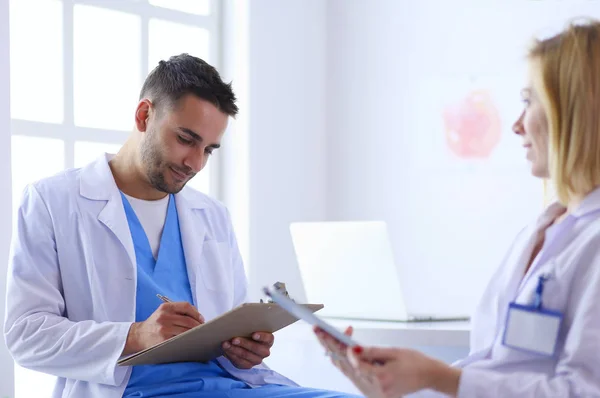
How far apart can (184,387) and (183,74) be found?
0.84 meters

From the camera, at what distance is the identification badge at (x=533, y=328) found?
1.31 m

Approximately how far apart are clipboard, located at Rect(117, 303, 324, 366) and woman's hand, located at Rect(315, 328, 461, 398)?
43cm

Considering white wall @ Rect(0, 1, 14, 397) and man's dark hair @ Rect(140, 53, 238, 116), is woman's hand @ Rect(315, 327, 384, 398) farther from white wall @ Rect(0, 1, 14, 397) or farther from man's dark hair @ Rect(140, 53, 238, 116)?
white wall @ Rect(0, 1, 14, 397)

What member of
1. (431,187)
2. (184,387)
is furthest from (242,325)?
(431,187)

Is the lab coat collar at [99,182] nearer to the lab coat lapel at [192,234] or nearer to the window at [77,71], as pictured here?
the lab coat lapel at [192,234]

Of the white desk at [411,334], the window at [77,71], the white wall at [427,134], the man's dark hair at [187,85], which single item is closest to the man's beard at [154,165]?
the man's dark hair at [187,85]

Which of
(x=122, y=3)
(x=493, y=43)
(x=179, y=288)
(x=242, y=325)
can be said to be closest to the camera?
(x=242, y=325)

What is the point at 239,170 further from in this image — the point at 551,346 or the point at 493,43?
the point at 551,346

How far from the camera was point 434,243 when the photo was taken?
4.27 metres

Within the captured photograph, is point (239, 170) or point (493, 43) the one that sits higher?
point (493, 43)

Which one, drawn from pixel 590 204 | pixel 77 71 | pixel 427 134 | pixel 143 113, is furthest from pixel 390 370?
pixel 427 134

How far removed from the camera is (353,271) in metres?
2.80

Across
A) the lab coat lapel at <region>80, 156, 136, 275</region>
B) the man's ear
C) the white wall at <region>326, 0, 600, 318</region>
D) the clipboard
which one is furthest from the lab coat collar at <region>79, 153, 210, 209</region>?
the white wall at <region>326, 0, 600, 318</region>

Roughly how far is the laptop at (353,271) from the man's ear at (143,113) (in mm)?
776
